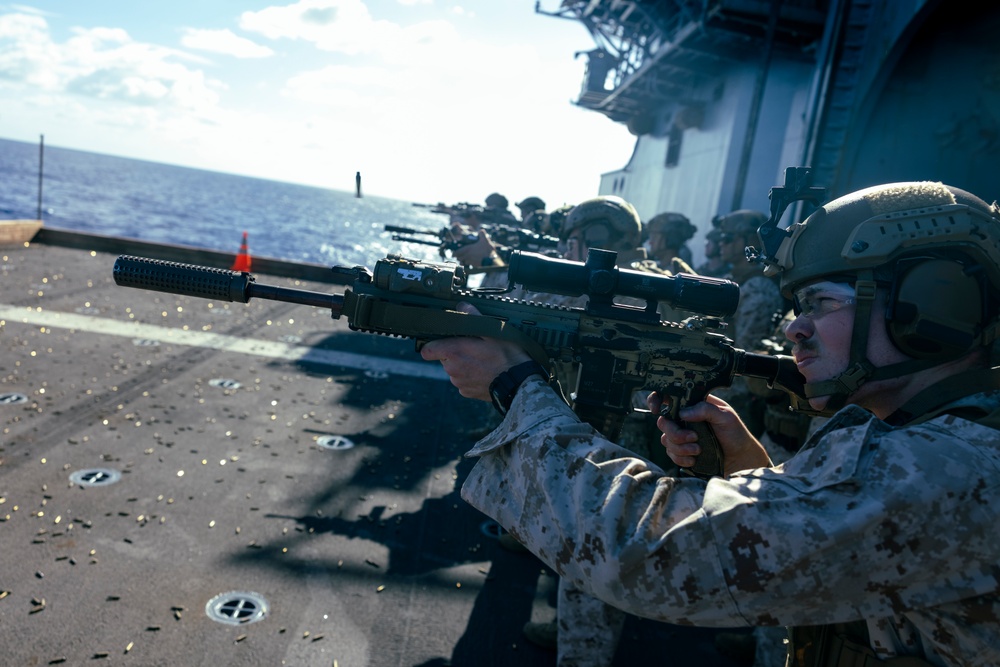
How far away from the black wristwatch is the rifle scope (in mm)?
360

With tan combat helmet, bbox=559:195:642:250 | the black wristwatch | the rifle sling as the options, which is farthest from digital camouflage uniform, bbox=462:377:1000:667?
tan combat helmet, bbox=559:195:642:250

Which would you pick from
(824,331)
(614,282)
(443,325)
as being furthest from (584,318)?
(824,331)

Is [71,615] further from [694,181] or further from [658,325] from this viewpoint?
[694,181]

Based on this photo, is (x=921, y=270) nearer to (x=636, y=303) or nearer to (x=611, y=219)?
(x=611, y=219)

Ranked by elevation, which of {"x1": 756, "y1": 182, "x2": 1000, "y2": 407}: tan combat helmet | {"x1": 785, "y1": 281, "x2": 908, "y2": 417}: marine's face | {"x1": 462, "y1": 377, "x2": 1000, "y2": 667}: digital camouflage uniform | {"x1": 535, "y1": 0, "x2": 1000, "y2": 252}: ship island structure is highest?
{"x1": 535, "y1": 0, "x2": 1000, "y2": 252}: ship island structure

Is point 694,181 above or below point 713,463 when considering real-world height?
above

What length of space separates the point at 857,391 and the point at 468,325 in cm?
121

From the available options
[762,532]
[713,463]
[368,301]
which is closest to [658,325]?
[713,463]

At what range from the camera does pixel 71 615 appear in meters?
3.68

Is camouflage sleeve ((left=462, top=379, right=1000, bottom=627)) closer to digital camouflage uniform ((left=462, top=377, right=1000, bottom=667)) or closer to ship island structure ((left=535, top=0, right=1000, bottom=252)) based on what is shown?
digital camouflage uniform ((left=462, top=377, right=1000, bottom=667))

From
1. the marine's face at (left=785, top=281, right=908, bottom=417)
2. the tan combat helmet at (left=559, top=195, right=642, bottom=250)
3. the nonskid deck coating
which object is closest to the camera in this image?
the marine's face at (left=785, top=281, right=908, bottom=417)

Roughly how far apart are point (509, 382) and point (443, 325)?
0.42 metres

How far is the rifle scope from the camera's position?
236 centimetres

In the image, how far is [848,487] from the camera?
1.39 m
